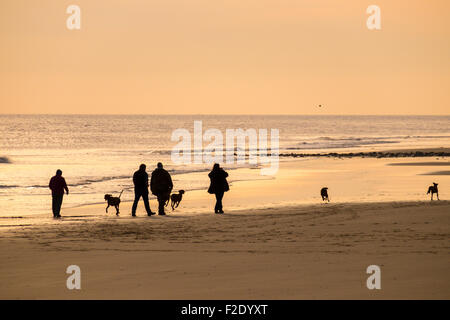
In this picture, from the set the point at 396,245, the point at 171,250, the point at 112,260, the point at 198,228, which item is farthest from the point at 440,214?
the point at 112,260

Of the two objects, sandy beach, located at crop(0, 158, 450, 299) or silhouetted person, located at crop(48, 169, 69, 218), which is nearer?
sandy beach, located at crop(0, 158, 450, 299)

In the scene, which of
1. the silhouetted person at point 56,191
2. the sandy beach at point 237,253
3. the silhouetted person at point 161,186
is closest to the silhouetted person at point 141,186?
the silhouetted person at point 161,186

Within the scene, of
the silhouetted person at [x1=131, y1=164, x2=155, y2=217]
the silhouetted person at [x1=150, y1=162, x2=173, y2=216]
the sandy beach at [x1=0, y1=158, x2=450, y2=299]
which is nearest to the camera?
the sandy beach at [x1=0, y1=158, x2=450, y2=299]

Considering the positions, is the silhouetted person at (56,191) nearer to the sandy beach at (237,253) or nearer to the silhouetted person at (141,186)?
the sandy beach at (237,253)

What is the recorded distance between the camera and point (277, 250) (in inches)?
516

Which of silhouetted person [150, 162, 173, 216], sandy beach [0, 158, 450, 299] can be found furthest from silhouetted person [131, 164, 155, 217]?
sandy beach [0, 158, 450, 299]

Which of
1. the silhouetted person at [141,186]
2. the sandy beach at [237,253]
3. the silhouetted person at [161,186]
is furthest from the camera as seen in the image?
the silhouetted person at [161,186]

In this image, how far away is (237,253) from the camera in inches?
506

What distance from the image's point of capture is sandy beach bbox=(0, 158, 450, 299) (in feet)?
33.4

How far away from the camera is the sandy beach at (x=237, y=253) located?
10.2 m

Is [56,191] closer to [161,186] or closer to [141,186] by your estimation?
[141,186]

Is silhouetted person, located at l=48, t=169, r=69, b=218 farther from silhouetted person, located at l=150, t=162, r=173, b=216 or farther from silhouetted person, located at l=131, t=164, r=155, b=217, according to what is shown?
silhouetted person, located at l=150, t=162, r=173, b=216
